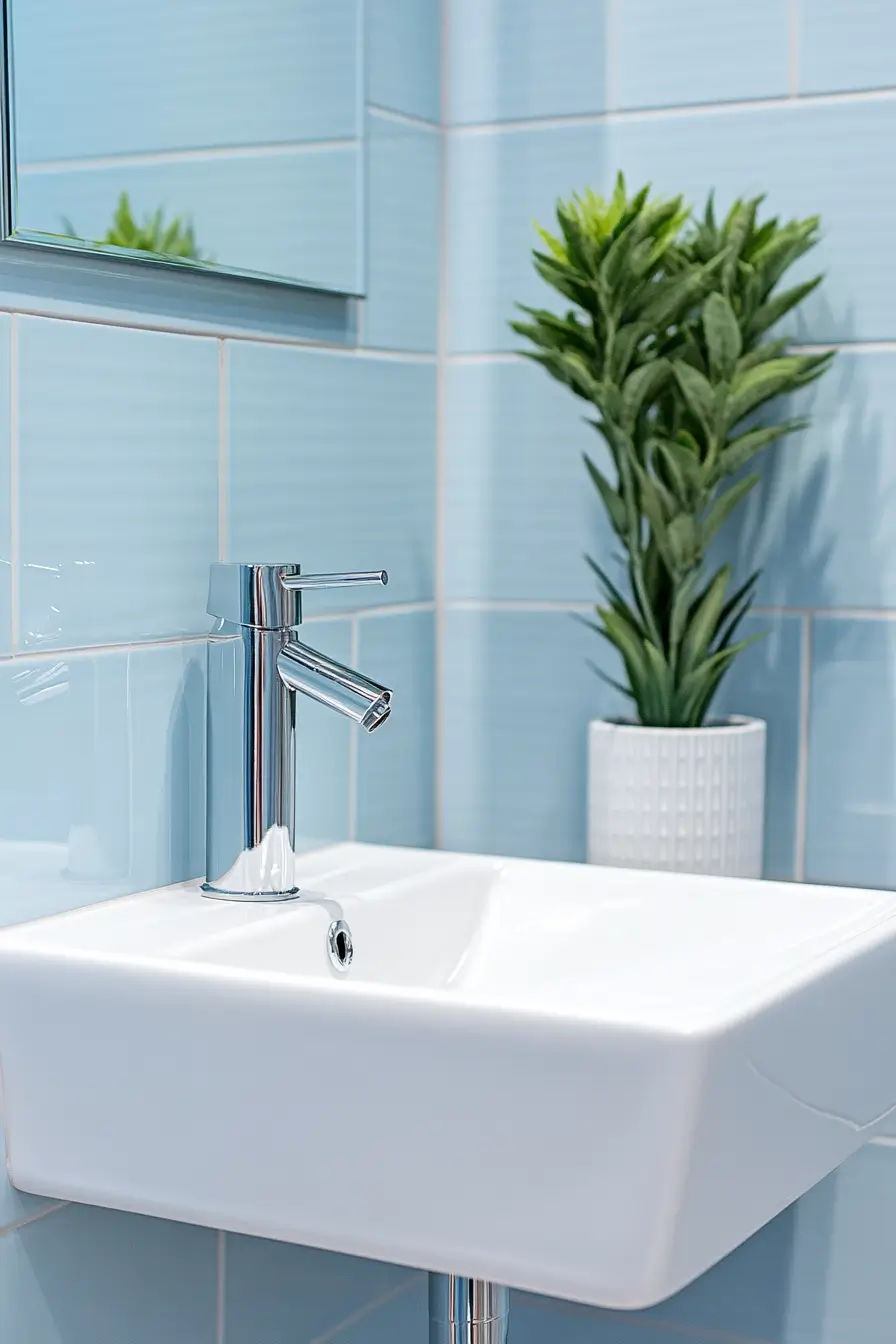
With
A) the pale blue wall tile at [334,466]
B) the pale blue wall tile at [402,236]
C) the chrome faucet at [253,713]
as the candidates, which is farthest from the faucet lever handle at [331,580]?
the pale blue wall tile at [402,236]

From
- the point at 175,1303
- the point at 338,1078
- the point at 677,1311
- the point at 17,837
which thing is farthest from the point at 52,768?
the point at 677,1311

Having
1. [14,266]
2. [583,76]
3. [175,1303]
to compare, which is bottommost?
[175,1303]

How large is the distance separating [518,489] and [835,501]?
0.26 metres

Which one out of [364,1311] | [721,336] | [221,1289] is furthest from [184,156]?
[364,1311]

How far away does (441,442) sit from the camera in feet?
4.72

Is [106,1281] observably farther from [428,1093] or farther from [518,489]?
[518,489]

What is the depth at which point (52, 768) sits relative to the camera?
99 cm

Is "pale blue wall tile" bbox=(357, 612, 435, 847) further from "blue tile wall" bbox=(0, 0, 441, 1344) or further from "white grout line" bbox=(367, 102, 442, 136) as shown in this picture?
"white grout line" bbox=(367, 102, 442, 136)

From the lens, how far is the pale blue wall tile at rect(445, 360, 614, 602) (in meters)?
1.39

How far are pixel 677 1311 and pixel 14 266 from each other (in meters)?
0.93

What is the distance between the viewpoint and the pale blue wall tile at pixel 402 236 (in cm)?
133

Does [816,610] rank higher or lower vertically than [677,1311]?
higher

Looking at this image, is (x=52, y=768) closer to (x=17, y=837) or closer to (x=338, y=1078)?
(x=17, y=837)

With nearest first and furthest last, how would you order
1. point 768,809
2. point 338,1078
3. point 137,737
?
1. point 338,1078
2. point 137,737
3. point 768,809
